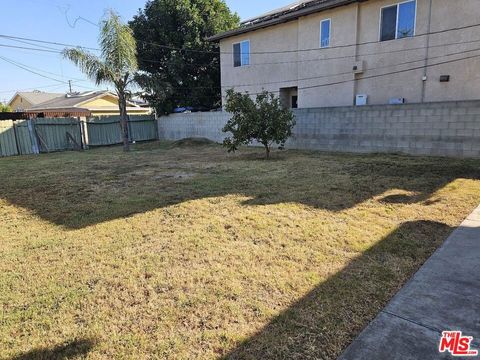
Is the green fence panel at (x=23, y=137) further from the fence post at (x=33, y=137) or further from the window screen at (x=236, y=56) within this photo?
the window screen at (x=236, y=56)

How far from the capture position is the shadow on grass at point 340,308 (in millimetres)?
2090

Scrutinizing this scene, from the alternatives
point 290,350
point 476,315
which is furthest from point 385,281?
point 290,350

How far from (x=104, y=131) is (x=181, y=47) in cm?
688

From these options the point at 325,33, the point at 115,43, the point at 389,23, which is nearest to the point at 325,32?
the point at 325,33

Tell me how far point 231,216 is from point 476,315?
2985 millimetres

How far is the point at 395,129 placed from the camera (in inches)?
397

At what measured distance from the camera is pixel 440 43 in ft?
34.6

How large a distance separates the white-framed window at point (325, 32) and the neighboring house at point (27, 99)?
34.6 meters

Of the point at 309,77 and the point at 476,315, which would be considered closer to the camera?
the point at 476,315

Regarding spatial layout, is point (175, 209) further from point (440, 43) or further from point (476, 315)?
point (440, 43)

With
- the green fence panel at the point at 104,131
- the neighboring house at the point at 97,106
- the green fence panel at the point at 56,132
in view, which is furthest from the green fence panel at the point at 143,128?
the neighboring house at the point at 97,106

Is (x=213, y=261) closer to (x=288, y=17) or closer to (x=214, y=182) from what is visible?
(x=214, y=182)

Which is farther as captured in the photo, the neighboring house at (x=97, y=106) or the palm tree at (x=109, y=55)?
the neighboring house at (x=97, y=106)

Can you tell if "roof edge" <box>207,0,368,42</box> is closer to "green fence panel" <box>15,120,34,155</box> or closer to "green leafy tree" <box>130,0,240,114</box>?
"green leafy tree" <box>130,0,240,114</box>
